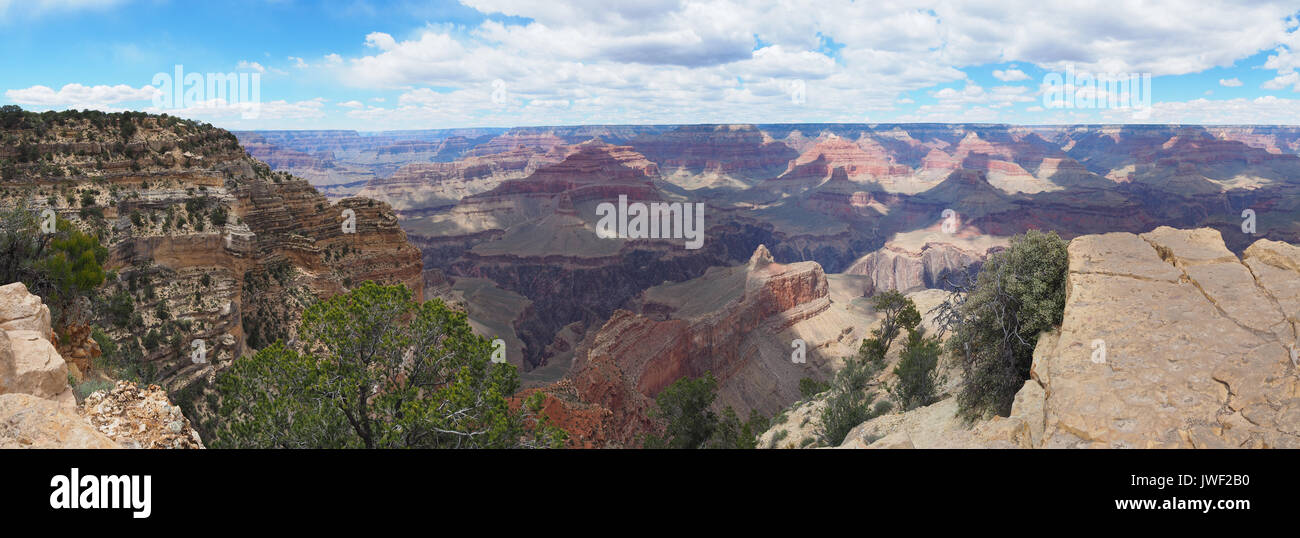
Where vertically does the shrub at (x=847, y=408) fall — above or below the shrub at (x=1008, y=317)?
below

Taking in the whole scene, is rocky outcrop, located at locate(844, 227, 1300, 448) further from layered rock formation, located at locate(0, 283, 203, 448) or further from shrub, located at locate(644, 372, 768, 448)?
shrub, located at locate(644, 372, 768, 448)

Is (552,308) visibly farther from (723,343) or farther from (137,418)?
(137,418)

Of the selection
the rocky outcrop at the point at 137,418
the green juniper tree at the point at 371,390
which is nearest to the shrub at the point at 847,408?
the green juniper tree at the point at 371,390

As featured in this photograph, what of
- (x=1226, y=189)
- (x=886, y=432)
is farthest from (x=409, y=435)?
(x=1226, y=189)

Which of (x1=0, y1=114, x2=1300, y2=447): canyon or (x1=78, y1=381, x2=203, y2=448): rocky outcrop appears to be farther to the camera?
(x1=78, y1=381, x2=203, y2=448): rocky outcrop

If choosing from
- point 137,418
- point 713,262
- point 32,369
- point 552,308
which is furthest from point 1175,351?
point 713,262

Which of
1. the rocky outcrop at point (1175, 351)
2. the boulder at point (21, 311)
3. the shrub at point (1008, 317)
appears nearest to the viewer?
the rocky outcrop at point (1175, 351)

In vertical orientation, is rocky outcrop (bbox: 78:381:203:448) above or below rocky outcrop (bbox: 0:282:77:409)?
below

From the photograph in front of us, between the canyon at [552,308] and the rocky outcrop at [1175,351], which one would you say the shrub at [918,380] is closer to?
the canyon at [552,308]

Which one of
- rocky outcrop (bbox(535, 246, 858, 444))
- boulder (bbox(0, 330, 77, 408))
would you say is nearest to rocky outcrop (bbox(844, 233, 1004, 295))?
rocky outcrop (bbox(535, 246, 858, 444))

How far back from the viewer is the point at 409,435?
1147 centimetres

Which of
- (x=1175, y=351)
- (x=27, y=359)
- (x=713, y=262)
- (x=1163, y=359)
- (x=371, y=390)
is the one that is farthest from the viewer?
(x=713, y=262)
